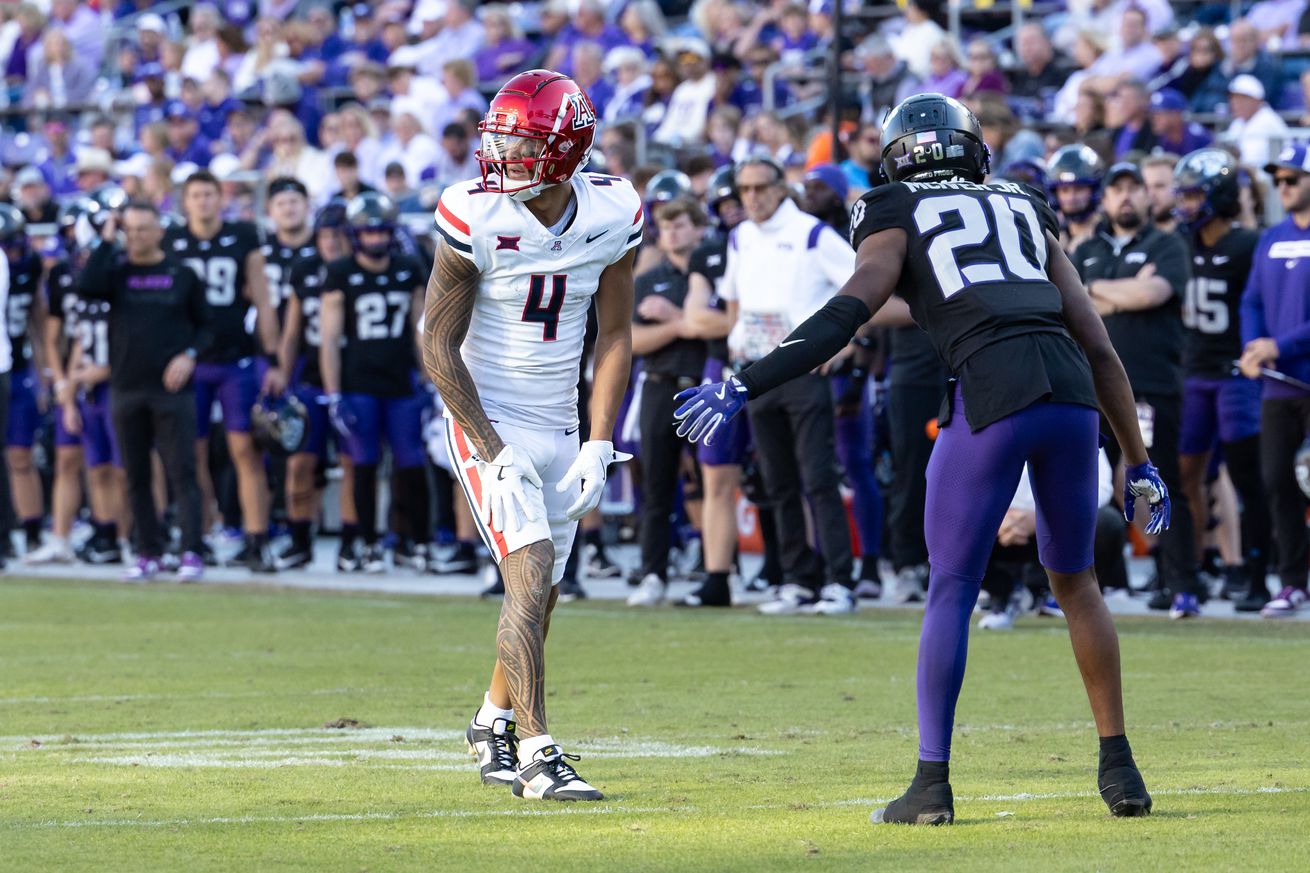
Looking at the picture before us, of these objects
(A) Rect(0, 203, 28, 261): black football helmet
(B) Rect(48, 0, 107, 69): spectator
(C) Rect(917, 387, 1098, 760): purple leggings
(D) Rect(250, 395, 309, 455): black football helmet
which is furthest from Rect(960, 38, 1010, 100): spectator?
(B) Rect(48, 0, 107, 69): spectator

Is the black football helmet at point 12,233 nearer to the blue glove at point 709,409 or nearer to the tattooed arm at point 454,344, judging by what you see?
the tattooed arm at point 454,344

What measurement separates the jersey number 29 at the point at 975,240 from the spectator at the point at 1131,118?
9.40m

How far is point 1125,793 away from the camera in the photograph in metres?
5.68

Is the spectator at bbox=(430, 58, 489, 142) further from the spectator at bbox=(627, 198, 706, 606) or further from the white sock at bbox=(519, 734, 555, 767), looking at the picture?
the white sock at bbox=(519, 734, 555, 767)

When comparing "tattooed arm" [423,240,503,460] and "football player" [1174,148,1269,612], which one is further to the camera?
"football player" [1174,148,1269,612]

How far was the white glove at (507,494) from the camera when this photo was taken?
6457mm

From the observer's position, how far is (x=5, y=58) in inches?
1080

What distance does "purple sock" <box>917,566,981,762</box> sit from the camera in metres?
5.65

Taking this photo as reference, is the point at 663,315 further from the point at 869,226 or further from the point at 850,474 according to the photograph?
the point at 869,226

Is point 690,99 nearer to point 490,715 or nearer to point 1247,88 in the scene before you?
point 1247,88

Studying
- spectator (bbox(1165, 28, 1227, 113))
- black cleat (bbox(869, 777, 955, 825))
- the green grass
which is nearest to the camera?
the green grass

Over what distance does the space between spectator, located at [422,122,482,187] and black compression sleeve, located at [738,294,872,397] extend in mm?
12242

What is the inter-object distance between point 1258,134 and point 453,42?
34.2 ft

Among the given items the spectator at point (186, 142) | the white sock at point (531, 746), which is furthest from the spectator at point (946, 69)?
the white sock at point (531, 746)
